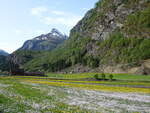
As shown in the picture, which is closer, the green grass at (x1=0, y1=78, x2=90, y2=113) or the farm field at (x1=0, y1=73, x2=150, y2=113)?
the green grass at (x1=0, y1=78, x2=90, y2=113)

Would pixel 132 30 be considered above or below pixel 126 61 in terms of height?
above

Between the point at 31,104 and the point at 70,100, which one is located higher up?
the point at 31,104

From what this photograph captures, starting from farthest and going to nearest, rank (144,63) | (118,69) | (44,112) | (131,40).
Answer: (131,40) < (118,69) < (144,63) < (44,112)

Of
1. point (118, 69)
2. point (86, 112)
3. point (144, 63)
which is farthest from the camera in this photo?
point (118, 69)

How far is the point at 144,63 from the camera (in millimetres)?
150500

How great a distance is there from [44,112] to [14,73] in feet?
463

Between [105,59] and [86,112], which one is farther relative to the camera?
[105,59]

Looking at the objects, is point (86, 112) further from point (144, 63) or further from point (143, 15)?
point (143, 15)

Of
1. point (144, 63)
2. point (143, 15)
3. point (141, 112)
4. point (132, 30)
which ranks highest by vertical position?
point (143, 15)

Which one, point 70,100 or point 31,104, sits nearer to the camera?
point 31,104

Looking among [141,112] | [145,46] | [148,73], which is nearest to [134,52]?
[145,46]

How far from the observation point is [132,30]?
642 feet

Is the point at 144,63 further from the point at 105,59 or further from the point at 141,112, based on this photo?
the point at 141,112

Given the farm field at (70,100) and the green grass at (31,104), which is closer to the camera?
the green grass at (31,104)
